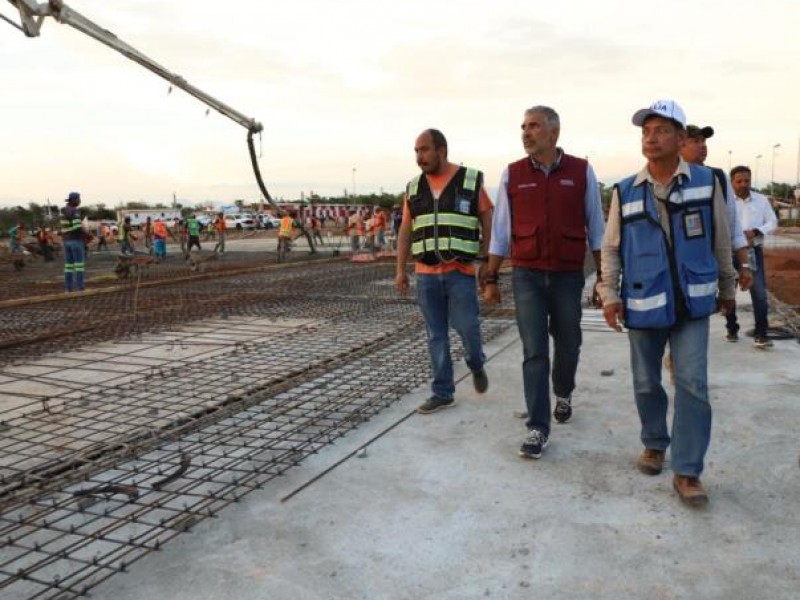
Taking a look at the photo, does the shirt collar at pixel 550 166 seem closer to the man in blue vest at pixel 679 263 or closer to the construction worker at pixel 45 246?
the man in blue vest at pixel 679 263

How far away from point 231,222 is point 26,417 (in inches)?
1891

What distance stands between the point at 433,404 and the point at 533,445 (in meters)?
0.86

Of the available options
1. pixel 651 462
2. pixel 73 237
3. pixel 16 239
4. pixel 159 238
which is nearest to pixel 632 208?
pixel 651 462

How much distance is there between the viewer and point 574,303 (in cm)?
330

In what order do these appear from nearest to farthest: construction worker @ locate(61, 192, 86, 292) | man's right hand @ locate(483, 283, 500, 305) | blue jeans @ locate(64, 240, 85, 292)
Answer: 1. man's right hand @ locate(483, 283, 500, 305)
2. construction worker @ locate(61, 192, 86, 292)
3. blue jeans @ locate(64, 240, 85, 292)

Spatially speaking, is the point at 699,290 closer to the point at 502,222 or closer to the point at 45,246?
the point at 502,222

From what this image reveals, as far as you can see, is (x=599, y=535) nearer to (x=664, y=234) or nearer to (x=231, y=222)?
(x=664, y=234)

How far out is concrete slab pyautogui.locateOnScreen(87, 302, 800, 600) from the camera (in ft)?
6.74

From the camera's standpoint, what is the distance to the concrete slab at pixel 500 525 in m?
2.05

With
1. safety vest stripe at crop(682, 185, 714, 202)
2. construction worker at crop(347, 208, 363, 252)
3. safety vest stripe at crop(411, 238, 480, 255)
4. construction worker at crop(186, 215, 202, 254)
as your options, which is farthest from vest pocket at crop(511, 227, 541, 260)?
construction worker at crop(347, 208, 363, 252)

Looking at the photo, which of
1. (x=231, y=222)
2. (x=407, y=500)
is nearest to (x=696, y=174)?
(x=407, y=500)

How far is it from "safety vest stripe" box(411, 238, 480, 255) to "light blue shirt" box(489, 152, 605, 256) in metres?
0.38

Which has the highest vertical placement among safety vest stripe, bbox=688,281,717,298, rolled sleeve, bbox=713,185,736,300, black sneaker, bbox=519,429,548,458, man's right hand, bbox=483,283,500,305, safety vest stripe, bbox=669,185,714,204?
safety vest stripe, bbox=669,185,714,204

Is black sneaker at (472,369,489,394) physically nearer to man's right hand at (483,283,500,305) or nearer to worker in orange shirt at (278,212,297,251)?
man's right hand at (483,283,500,305)
